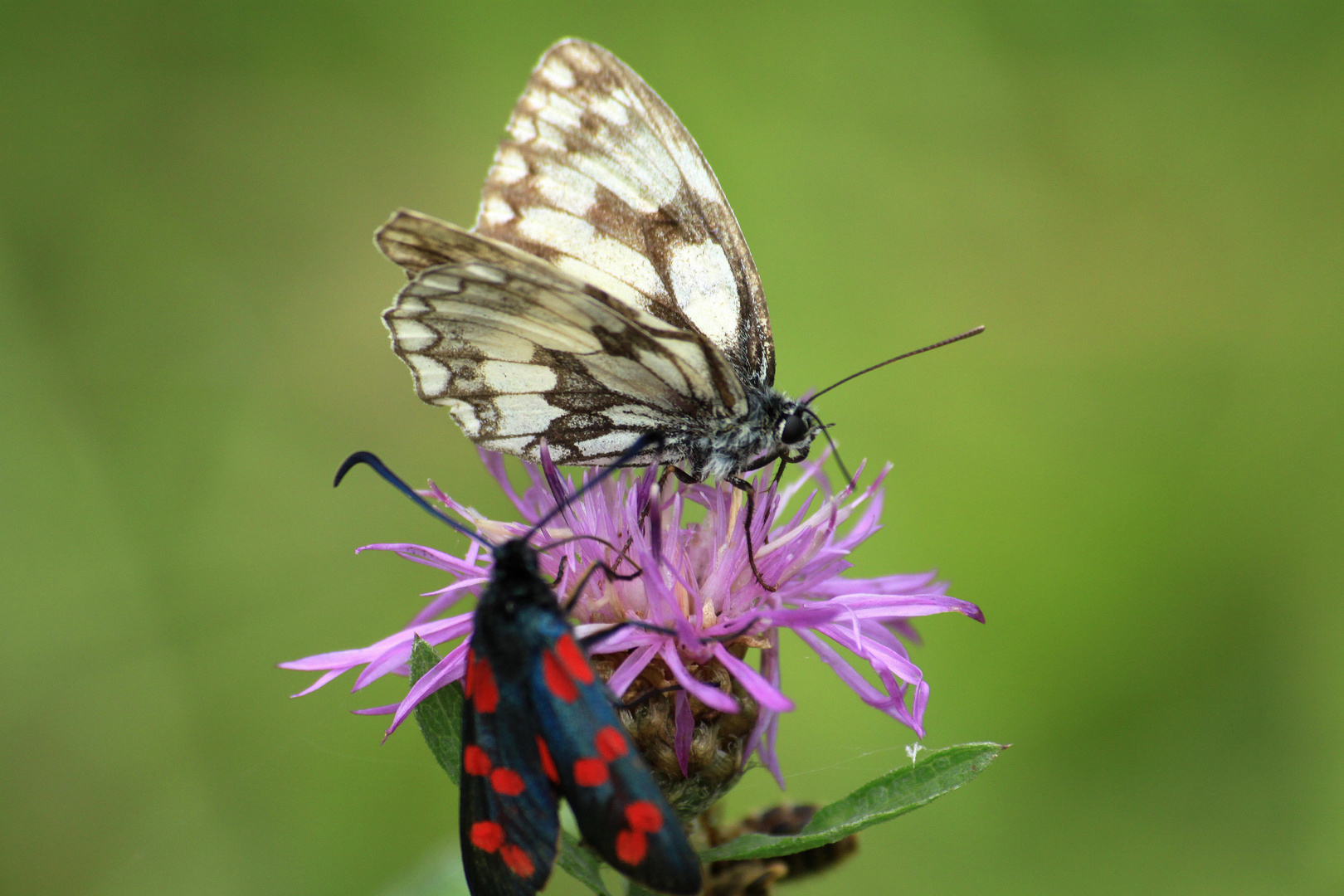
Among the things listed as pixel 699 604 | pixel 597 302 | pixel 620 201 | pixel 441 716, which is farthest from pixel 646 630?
pixel 620 201

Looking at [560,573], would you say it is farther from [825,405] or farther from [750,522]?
[825,405]

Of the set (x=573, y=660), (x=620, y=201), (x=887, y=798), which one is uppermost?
(x=620, y=201)

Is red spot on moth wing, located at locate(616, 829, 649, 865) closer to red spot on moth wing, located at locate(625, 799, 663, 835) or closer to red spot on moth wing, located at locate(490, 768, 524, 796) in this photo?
red spot on moth wing, located at locate(625, 799, 663, 835)

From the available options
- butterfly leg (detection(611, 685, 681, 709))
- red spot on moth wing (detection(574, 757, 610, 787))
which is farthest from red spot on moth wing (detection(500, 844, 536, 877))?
butterfly leg (detection(611, 685, 681, 709))

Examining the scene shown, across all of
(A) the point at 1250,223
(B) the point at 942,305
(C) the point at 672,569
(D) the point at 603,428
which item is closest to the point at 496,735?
(C) the point at 672,569

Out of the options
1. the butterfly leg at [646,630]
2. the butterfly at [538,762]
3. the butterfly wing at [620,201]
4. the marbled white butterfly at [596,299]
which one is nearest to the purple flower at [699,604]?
the butterfly leg at [646,630]

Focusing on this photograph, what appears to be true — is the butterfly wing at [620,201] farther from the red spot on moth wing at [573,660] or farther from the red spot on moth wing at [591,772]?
the red spot on moth wing at [591,772]

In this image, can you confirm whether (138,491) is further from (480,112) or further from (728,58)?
(728,58)
